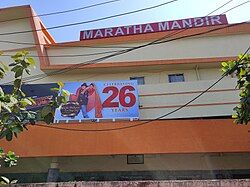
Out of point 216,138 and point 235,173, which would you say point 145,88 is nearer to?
point 216,138

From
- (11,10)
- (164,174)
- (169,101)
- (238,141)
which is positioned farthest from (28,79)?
(238,141)

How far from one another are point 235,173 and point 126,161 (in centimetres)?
397

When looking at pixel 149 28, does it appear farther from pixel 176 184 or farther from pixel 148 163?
pixel 176 184

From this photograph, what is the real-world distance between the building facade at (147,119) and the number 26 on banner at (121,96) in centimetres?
50

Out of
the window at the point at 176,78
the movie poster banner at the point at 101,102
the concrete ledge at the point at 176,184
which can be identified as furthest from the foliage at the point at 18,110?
the window at the point at 176,78

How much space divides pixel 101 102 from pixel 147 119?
1.88 m

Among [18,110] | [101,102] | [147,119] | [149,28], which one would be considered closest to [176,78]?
[147,119]

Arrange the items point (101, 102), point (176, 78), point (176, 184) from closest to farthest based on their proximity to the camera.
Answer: point (176, 184) → point (101, 102) → point (176, 78)

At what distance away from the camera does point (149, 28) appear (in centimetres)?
1473

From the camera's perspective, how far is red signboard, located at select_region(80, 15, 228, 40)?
1431 cm

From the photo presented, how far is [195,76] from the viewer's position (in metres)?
12.6

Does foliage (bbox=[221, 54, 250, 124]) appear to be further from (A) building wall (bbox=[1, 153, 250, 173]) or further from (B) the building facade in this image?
(A) building wall (bbox=[1, 153, 250, 173])

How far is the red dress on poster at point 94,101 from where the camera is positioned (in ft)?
34.6

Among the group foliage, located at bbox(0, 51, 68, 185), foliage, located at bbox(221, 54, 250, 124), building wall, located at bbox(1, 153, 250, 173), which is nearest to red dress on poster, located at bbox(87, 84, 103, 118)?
building wall, located at bbox(1, 153, 250, 173)
